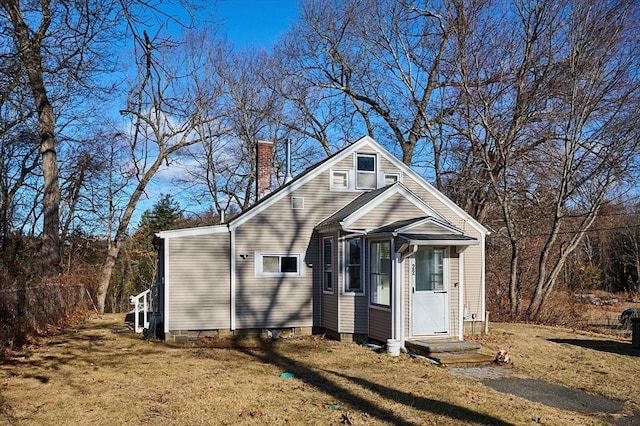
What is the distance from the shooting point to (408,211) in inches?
568

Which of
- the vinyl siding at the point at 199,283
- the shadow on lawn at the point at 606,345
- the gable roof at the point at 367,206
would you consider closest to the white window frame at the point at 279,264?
the vinyl siding at the point at 199,283

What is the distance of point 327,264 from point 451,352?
169 inches

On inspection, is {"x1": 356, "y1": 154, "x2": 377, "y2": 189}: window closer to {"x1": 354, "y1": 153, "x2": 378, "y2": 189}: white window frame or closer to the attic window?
{"x1": 354, "y1": 153, "x2": 378, "y2": 189}: white window frame

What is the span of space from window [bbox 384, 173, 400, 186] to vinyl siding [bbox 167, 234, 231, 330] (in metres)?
4.88

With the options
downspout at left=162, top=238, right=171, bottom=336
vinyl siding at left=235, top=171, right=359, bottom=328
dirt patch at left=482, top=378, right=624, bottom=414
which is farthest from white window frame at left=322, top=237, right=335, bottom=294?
dirt patch at left=482, top=378, right=624, bottom=414

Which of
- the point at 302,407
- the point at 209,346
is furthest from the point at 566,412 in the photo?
the point at 209,346

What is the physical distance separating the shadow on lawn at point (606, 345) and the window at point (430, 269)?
4.27 metres

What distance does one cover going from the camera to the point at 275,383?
9359mm

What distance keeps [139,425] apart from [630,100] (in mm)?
20603

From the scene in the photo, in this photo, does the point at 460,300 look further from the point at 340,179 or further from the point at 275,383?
the point at 275,383

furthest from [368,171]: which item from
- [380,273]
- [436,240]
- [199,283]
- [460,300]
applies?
[199,283]

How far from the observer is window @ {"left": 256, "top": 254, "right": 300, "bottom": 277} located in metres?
14.8

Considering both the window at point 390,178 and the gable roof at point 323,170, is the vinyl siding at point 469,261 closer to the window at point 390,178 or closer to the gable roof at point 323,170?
the gable roof at point 323,170

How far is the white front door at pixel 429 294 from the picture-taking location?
13.0 m
